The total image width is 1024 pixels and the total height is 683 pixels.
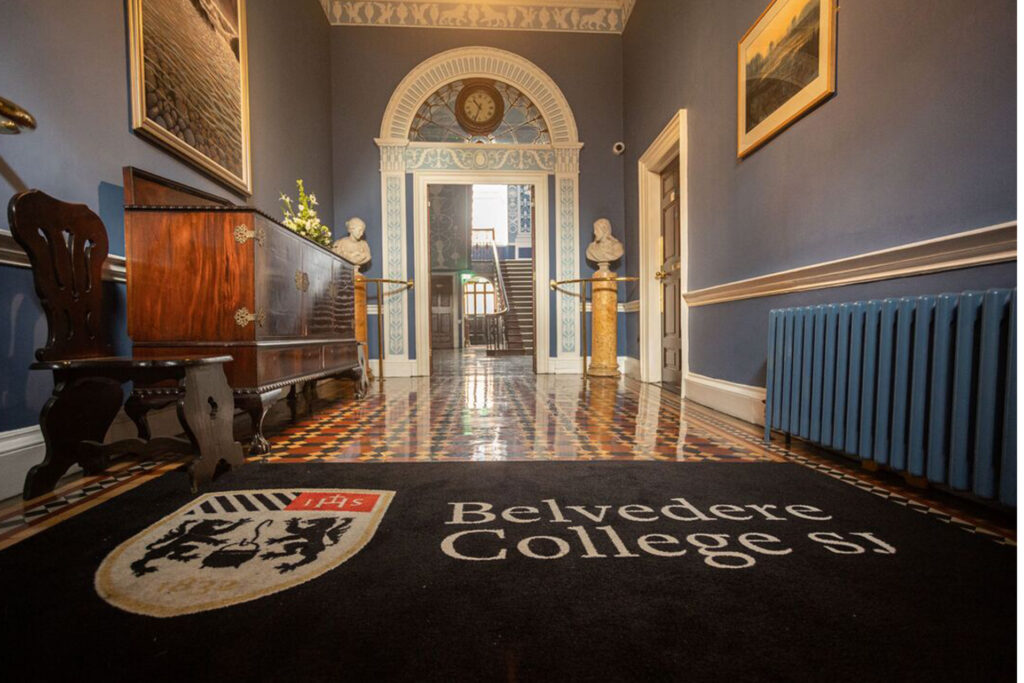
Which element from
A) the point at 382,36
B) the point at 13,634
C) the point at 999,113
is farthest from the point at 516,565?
the point at 382,36

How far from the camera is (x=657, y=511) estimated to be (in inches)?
58.9

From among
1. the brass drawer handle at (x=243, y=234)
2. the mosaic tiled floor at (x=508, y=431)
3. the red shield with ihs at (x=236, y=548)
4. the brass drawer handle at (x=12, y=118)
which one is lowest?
the mosaic tiled floor at (x=508, y=431)

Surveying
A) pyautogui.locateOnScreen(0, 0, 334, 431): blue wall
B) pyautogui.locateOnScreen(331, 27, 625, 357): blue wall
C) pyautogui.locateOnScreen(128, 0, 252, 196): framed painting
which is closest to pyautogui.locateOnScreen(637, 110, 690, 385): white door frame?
pyautogui.locateOnScreen(331, 27, 625, 357): blue wall

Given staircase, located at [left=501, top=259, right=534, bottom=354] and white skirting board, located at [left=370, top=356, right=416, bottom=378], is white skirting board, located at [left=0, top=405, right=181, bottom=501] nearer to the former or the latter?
white skirting board, located at [left=370, top=356, right=416, bottom=378]

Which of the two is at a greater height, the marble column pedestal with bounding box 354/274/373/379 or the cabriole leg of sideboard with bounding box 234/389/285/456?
the marble column pedestal with bounding box 354/274/373/379

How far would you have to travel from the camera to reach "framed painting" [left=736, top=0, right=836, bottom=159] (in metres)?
2.27

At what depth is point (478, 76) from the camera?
618cm

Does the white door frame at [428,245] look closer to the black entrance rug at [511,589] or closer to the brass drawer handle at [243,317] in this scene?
the brass drawer handle at [243,317]

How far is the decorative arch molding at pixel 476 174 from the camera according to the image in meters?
6.10

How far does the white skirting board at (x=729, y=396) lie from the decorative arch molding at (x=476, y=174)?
8.52 ft

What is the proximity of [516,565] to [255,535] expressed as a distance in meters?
0.79

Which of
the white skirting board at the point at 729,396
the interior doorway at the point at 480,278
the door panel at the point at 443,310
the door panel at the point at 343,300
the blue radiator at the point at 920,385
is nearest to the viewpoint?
the blue radiator at the point at 920,385

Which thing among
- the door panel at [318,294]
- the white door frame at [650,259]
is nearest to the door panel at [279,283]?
the door panel at [318,294]

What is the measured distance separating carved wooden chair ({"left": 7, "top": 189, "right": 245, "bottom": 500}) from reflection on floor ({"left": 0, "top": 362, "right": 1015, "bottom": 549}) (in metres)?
0.15
